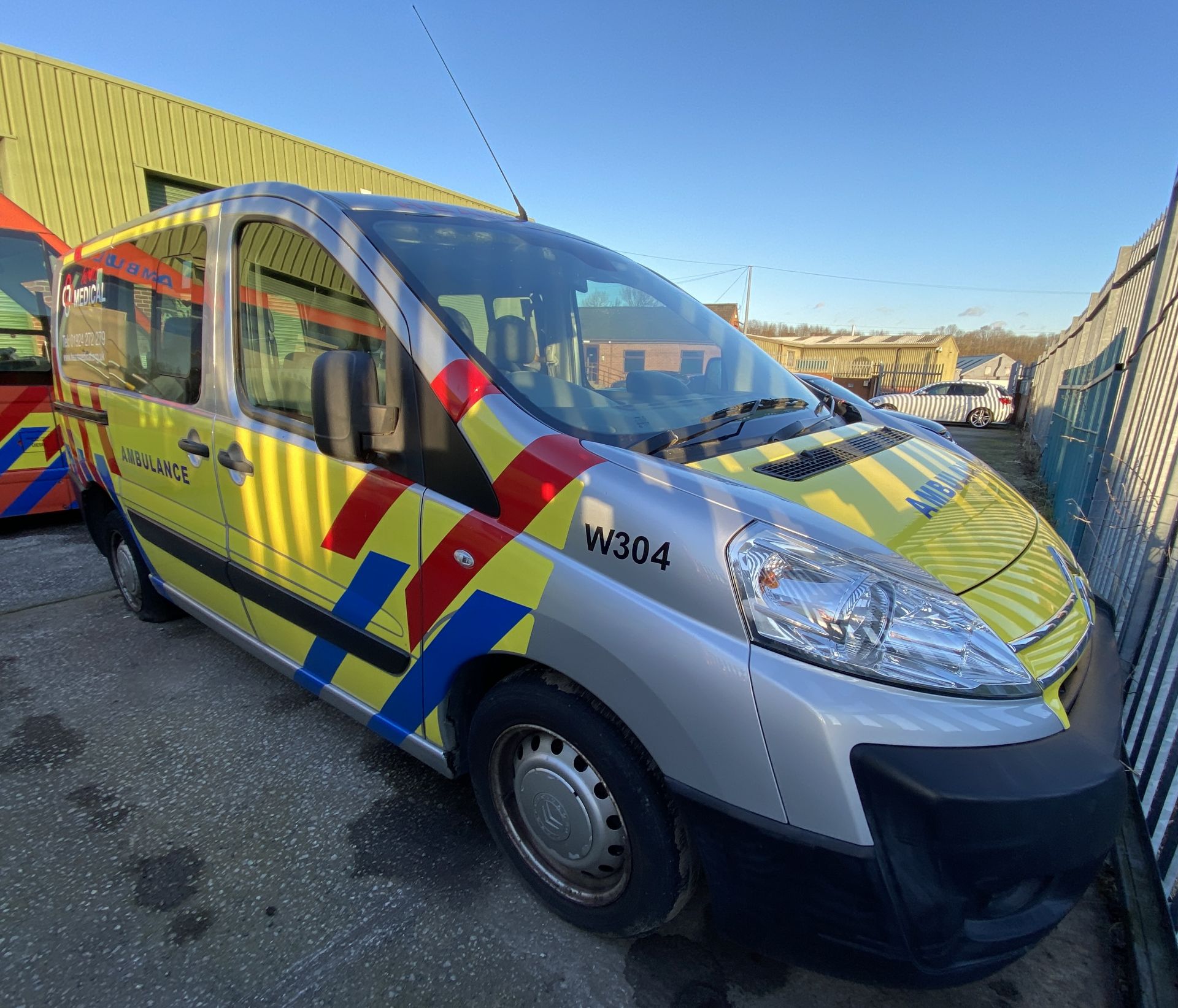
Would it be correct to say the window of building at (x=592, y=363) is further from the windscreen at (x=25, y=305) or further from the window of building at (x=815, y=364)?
the window of building at (x=815, y=364)

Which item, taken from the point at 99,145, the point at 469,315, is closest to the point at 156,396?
the point at 469,315

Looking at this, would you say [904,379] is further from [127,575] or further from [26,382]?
[127,575]

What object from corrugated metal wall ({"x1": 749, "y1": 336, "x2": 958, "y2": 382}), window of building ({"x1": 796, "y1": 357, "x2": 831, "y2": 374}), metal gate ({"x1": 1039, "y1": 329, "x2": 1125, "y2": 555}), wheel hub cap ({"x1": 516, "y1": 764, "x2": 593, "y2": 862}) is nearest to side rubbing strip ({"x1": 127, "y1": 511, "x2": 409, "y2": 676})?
wheel hub cap ({"x1": 516, "y1": 764, "x2": 593, "y2": 862})

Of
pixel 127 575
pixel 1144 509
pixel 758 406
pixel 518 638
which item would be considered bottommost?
pixel 127 575

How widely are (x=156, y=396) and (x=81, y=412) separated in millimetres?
1083

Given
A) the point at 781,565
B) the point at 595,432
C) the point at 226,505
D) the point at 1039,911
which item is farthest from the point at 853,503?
the point at 226,505

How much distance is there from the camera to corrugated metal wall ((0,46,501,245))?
7.57 meters

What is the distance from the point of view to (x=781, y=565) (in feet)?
3.98

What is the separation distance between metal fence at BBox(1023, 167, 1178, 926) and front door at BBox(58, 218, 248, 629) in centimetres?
329

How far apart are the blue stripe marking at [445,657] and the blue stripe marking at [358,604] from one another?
215 millimetres

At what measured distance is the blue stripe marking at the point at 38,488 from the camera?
4.91 m

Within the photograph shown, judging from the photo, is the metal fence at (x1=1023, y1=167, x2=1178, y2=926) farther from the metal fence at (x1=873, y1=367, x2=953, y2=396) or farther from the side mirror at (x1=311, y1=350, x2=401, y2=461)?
the metal fence at (x1=873, y1=367, x2=953, y2=396)

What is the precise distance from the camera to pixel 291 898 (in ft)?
5.75

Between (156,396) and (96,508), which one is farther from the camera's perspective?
(96,508)
